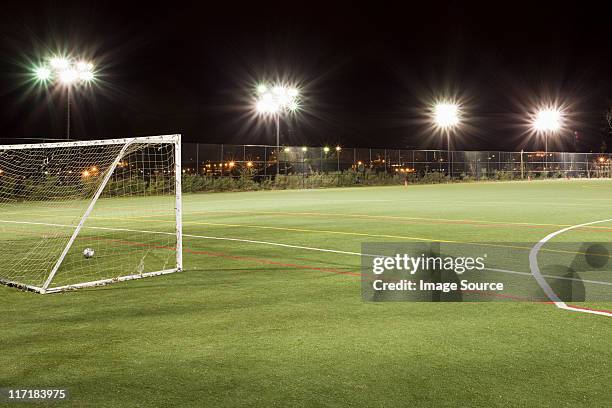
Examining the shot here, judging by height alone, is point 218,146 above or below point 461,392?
above

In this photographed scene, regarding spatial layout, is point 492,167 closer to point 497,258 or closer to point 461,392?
point 497,258

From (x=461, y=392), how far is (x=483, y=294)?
3.33 m

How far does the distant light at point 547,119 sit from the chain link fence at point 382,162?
3109 mm

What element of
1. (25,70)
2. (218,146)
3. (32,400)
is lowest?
(32,400)

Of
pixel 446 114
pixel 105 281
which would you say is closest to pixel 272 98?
pixel 446 114

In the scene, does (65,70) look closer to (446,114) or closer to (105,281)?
(105,281)

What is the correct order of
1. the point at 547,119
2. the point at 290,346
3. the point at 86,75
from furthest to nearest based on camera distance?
the point at 547,119, the point at 86,75, the point at 290,346

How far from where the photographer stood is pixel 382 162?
57500mm

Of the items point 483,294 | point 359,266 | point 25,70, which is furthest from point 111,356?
point 25,70

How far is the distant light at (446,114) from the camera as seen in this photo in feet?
192

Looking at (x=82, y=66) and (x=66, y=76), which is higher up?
(x=82, y=66)

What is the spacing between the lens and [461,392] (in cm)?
426

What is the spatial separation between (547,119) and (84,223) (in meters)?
62.0

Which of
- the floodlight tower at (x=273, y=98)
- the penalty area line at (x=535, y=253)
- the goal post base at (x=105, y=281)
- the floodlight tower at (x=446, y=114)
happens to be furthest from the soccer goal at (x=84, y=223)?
the floodlight tower at (x=446, y=114)
